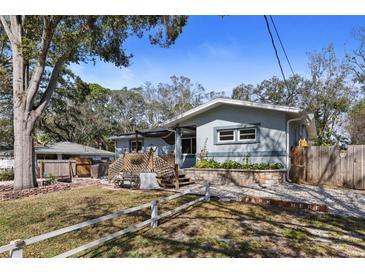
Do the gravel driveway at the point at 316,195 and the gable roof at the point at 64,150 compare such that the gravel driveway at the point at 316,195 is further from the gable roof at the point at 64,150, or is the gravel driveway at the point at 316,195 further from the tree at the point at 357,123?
the tree at the point at 357,123

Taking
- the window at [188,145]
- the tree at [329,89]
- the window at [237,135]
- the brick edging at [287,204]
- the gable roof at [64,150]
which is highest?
the tree at [329,89]

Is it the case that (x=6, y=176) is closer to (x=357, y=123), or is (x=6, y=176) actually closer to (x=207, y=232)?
(x=207, y=232)

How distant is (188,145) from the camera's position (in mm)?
16203

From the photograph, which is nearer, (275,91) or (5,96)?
(5,96)

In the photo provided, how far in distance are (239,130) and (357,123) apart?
59.3ft

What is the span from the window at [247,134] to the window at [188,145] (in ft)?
12.6

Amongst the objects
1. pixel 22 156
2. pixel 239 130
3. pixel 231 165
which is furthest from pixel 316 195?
pixel 22 156

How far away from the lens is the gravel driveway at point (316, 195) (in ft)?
23.4

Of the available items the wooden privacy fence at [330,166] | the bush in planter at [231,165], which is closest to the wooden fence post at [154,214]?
the bush in planter at [231,165]

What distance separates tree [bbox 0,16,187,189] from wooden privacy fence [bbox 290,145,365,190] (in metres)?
7.99

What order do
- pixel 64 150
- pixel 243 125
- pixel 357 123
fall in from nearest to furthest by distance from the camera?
1. pixel 243 125
2. pixel 64 150
3. pixel 357 123
